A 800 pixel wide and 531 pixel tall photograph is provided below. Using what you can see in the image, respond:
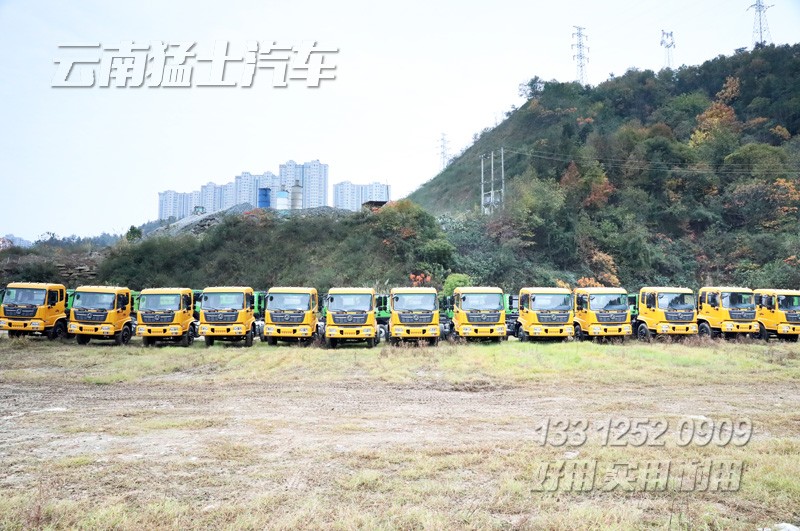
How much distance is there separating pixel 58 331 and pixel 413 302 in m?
14.2

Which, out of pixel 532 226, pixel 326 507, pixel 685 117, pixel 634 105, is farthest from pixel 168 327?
pixel 634 105

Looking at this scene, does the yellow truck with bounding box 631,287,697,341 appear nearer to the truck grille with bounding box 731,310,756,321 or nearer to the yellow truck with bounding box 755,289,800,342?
the truck grille with bounding box 731,310,756,321

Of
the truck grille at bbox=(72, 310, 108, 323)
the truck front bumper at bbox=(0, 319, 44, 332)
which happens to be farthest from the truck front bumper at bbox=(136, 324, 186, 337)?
the truck front bumper at bbox=(0, 319, 44, 332)

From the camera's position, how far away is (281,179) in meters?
69.2

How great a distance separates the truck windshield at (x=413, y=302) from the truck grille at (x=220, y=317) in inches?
231

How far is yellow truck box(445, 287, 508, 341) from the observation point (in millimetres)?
21656

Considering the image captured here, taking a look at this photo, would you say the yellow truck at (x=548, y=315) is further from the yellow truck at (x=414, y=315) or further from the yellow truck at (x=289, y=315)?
the yellow truck at (x=289, y=315)

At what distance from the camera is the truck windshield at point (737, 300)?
926 inches

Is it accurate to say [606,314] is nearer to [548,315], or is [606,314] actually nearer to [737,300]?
[548,315]

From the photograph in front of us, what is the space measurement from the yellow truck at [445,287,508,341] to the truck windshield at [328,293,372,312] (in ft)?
11.5

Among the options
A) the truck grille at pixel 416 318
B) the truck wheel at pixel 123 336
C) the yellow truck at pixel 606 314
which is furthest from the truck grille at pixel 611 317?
the truck wheel at pixel 123 336

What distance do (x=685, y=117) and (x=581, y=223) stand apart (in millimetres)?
24191

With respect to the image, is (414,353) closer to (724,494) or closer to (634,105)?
(724,494)

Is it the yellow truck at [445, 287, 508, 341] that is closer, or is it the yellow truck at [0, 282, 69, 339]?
the yellow truck at [445, 287, 508, 341]
